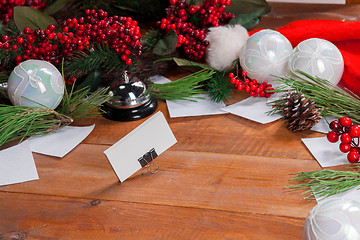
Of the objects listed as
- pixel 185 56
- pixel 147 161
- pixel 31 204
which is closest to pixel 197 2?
pixel 185 56

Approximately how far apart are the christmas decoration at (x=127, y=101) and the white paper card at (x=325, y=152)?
38 cm

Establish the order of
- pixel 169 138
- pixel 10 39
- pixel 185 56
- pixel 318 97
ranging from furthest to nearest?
1. pixel 185 56
2. pixel 10 39
3. pixel 318 97
4. pixel 169 138

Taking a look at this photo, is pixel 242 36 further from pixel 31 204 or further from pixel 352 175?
pixel 31 204

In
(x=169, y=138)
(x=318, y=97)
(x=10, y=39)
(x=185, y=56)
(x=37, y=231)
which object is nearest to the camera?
(x=37, y=231)

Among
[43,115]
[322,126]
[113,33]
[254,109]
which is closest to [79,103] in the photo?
[43,115]

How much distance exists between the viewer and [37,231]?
0.66 m

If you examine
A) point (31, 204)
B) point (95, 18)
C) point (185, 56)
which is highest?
point (95, 18)

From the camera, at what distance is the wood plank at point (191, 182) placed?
697mm

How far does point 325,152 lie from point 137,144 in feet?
1.23

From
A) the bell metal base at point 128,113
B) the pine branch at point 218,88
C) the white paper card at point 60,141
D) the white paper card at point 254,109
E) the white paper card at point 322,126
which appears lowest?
the white paper card at point 60,141

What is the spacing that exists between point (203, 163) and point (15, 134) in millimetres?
429

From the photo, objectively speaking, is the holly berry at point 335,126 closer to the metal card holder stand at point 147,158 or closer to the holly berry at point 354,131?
the holly berry at point 354,131

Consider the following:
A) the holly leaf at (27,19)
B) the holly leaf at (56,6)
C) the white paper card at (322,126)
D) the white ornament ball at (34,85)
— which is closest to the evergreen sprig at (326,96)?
the white paper card at (322,126)

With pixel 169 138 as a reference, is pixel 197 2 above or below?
above
